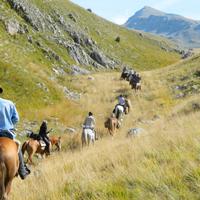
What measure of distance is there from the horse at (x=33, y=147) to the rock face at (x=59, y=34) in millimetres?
29700

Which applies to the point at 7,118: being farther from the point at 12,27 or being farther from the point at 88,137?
the point at 12,27

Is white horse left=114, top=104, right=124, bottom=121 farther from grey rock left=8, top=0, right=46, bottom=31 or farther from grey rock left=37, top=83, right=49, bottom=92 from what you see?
grey rock left=8, top=0, right=46, bottom=31

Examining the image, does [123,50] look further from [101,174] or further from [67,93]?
[101,174]

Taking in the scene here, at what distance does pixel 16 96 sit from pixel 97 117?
6.11 metres

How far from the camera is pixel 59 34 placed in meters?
64.2

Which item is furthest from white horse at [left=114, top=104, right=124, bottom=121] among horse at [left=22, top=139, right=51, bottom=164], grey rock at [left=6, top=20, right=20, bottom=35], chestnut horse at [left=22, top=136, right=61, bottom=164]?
grey rock at [left=6, top=20, right=20, bottom=35]

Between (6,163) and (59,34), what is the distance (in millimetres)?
56816

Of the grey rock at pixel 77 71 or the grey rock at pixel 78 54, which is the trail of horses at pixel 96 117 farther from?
the grey rock at pixel 78 54

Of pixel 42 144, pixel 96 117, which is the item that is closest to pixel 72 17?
pixel 96 117

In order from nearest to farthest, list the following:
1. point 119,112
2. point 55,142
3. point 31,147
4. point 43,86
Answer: point 31,147, point 55,142, point 119,112, point 43,86

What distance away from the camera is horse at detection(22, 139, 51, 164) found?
776 inches

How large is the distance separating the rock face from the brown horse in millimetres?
40986

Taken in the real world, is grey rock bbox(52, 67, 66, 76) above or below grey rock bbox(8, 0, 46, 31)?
below

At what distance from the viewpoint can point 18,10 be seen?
182ft
